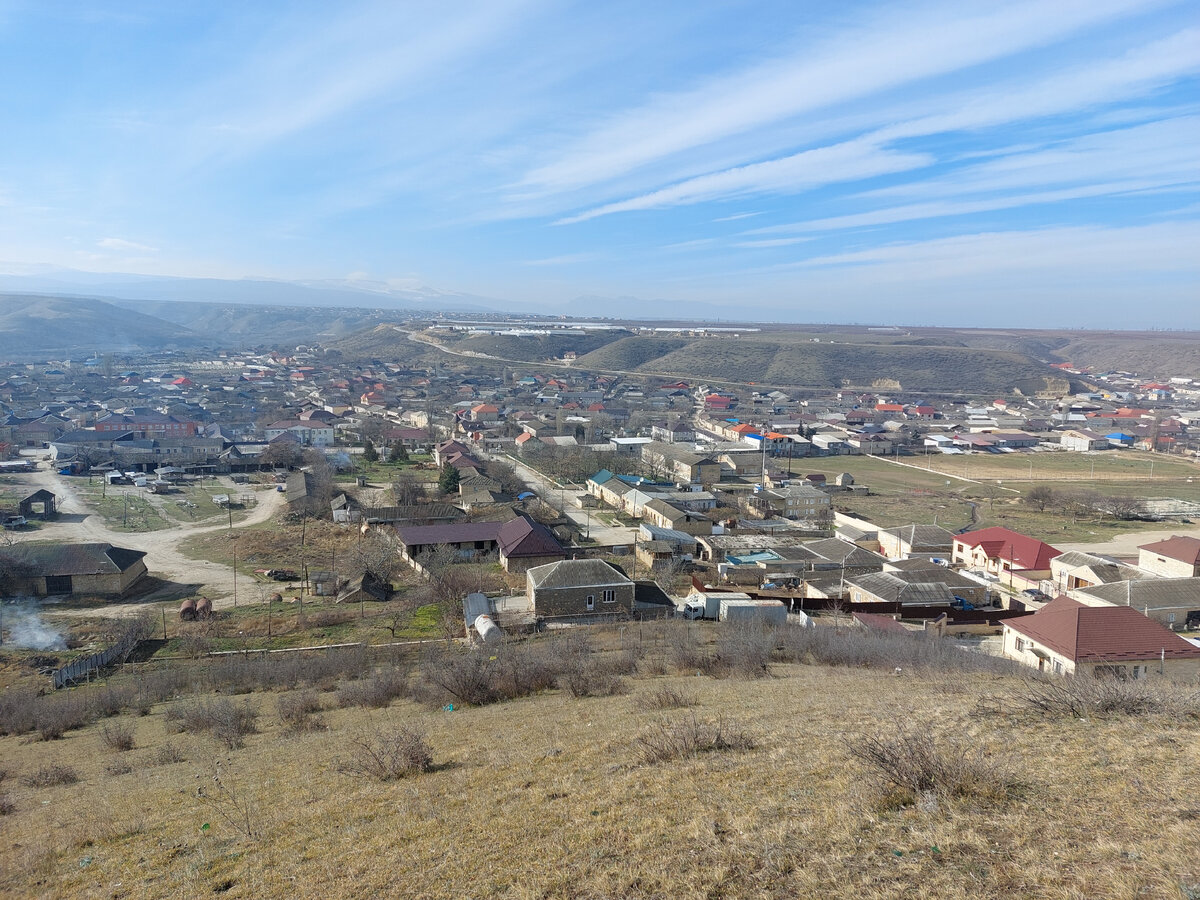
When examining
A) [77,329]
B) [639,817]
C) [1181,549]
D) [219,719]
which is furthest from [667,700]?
[77,329]

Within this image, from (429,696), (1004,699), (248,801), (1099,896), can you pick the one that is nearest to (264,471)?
(429,696)

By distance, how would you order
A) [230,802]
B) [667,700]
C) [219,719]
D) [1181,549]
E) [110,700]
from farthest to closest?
1. [1181,549]
2. [110,700]
3. [219,719]
4. [667,700]
5. [230,802]

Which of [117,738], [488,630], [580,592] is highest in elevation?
[117,738]

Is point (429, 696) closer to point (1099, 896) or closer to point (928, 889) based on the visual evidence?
point (928, 889)

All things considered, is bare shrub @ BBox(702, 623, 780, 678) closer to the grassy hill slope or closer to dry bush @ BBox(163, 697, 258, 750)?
dry bush @ BBox(163, 697, 258, 750)

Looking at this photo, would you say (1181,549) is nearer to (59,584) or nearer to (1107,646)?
(1107,646)

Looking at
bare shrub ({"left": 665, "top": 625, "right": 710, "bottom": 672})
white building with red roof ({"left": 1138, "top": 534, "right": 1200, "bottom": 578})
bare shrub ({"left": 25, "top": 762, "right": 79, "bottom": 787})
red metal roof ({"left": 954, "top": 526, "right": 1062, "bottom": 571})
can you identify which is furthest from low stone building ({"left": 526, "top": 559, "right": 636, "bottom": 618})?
white building with red roof ({"left": 1138, "top": 534, "right": 1200, "bottom": 578})

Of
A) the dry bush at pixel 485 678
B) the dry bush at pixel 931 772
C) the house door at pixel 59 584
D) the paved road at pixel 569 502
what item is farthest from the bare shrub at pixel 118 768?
the paved road at pixel 569 502

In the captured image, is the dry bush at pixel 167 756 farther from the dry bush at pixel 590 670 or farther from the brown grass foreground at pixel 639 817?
the dry bush at pixel 590 670
